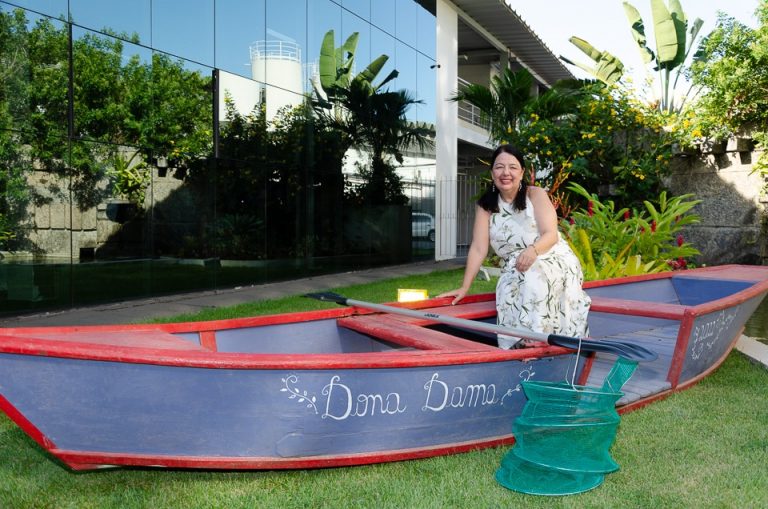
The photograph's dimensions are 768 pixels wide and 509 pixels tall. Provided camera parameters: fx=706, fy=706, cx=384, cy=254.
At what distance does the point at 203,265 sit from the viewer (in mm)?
11328

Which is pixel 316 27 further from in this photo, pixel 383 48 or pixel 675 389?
pixel 675 389

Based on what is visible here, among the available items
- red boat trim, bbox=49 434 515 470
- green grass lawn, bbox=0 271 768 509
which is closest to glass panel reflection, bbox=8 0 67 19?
green grass lawn, bbox=0 271 768 509

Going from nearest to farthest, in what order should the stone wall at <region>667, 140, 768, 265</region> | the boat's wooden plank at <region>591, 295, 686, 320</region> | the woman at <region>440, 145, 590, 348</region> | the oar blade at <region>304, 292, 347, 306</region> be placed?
the woman at <region>440, 145, 590, 348</region> → the boat's wooden plank at <region>591, 295, 686, 320</region> → the oar blade at <region>304, 292, 347, 306</region> → the stone wall at <region>667, 140, 768, 265</region>

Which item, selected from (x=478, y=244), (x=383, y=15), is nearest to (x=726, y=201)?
(x=383, y=15)

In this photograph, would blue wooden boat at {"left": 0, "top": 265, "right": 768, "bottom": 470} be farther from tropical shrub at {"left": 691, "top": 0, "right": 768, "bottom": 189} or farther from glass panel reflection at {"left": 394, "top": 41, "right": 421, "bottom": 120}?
glass panel reflection at {"left": 394, "top": 41, "right": 421, "bottom": 120}

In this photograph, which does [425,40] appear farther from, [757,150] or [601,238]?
[601,238]

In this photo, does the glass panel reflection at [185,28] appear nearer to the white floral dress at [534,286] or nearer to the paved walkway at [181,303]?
the paved walkway at [181,303]

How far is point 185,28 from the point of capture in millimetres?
10516

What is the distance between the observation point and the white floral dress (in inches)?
169

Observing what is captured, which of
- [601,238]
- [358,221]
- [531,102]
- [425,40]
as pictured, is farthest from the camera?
[425,40]

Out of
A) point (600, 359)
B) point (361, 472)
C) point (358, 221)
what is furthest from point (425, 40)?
point (361, 472)

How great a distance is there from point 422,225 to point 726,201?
798 centimetres

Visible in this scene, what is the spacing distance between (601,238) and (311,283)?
5554mm

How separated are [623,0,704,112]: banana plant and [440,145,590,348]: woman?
17.1 meters
